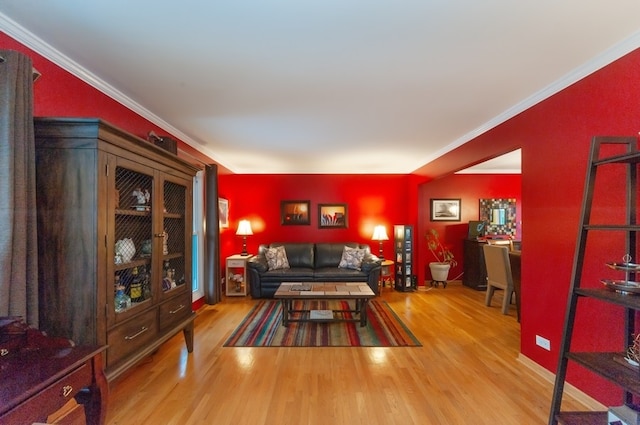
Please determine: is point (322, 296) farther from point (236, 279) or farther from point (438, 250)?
point (438, 250)

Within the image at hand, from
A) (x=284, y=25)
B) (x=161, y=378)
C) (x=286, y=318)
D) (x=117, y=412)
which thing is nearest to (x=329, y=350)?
(x=286, y=318)

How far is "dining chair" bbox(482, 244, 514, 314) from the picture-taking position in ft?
14.4

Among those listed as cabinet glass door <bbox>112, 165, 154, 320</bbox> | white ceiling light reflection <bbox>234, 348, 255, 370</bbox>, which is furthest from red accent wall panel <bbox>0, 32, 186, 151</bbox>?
white ceiling light reflection <bbox>234, 348, 255, 370</bbox>

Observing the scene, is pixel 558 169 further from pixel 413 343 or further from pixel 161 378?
pixel 161 378

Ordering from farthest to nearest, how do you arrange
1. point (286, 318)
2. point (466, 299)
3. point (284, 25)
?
point (466, 299) < point (286, 318) < point (284, 25)

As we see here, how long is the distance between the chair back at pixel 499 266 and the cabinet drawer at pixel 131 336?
4289 millimetres

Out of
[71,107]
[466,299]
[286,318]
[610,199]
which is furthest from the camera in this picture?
[466,299]

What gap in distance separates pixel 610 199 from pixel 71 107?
371cm

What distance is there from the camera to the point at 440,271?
614cm

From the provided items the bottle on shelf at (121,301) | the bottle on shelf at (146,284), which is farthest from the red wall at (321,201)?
the bottle on shelf at (121,301)

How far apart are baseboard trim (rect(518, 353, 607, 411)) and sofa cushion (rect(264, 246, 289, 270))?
3.77m

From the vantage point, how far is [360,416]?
2.11 metres

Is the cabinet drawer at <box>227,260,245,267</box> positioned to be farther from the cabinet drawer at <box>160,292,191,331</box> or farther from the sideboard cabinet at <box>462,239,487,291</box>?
Answer: the sideboard cabinet at <box>462,239,487,291</box>

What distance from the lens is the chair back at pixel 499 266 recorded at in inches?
173
